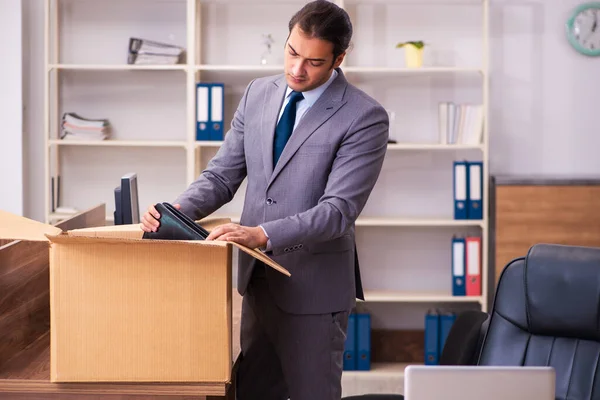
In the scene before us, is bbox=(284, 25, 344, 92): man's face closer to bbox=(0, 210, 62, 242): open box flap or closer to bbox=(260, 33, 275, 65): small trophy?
bbox=(0, 210, 62, 242): open box flap

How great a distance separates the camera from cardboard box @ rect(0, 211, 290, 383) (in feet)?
5.84

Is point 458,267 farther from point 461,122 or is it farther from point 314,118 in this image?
point 314,118

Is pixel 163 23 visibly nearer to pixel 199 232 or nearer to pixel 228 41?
pixel 228 41

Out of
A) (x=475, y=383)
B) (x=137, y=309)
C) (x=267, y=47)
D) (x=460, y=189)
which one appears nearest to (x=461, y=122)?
(x=460, y=189)

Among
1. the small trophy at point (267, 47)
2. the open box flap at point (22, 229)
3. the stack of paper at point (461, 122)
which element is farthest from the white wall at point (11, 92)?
the open box flap at point (22, 229)

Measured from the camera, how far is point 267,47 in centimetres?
475

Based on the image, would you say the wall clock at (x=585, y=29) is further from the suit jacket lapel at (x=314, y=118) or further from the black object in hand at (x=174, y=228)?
the black object in hand at (x=174, y=228)

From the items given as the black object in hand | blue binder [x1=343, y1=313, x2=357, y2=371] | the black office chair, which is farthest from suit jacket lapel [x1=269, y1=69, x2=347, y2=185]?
blue binder [x1=343, y1=313, x2=357, y2=371]

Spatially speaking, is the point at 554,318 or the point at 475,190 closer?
the point at 554,318

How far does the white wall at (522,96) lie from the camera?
15.5 feet

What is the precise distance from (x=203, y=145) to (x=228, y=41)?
2.01ft

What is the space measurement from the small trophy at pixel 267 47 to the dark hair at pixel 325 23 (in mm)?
2472

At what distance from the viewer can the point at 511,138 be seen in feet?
15.7

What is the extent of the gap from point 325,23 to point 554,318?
99 centimetres
